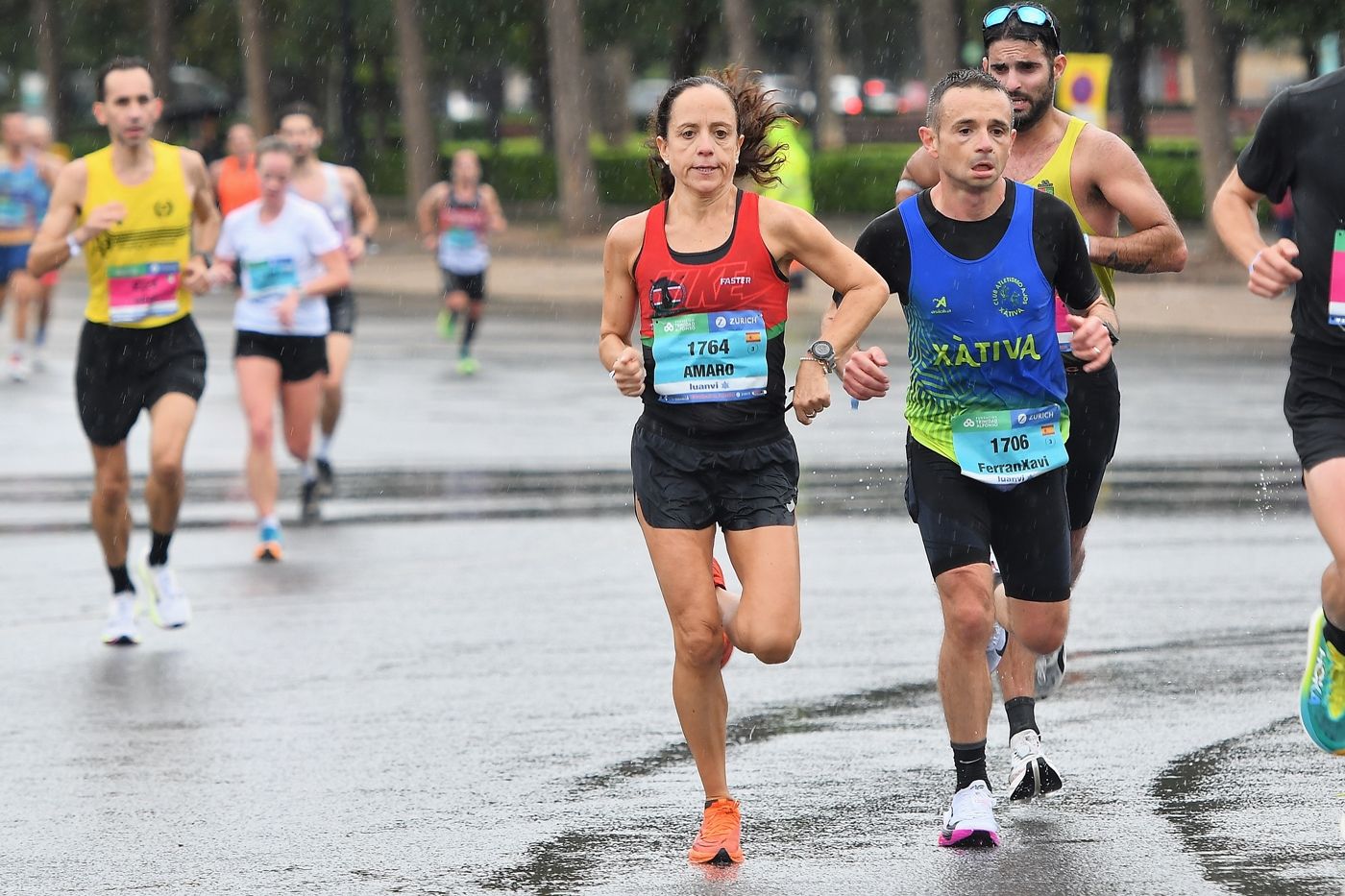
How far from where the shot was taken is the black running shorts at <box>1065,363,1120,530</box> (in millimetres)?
6719

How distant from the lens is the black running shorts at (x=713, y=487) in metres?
5.98

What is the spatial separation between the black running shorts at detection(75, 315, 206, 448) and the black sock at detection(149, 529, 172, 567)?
424mm

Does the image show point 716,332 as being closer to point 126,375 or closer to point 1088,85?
point 126,375

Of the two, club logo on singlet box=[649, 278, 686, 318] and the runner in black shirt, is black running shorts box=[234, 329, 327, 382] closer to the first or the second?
club logo on singlet box=[649, 278, 686, 318]

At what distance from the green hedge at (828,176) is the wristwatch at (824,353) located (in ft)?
90.5

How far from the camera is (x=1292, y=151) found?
597 cm

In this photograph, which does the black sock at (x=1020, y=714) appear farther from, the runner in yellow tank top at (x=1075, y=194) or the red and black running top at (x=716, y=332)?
the red and black running top at (x=716, y=332)

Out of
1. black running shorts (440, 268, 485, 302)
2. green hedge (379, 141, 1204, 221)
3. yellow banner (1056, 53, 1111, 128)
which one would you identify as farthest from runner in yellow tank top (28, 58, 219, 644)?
green hedge (379, 141, 1204, 221)

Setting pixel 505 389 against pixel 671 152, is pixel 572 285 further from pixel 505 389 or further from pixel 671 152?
pixel 671 152

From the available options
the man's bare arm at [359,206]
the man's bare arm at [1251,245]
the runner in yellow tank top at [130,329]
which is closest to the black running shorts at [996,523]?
the man's bare arm at [1251,245]

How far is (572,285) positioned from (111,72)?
21288 mm

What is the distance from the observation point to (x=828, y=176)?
3972 cm

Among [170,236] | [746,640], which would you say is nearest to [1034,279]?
[746,640]

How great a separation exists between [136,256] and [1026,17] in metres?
4.29
